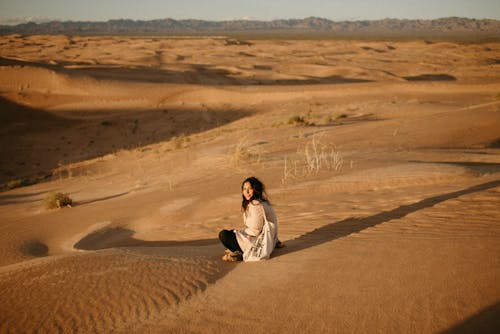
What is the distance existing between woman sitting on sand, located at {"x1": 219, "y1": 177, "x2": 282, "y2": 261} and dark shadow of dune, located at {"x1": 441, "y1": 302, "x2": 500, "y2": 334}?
217 cm

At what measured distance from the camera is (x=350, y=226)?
5.73m

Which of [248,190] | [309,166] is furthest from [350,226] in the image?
[309,166]

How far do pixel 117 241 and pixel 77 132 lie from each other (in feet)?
49.6

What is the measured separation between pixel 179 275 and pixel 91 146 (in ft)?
50.0

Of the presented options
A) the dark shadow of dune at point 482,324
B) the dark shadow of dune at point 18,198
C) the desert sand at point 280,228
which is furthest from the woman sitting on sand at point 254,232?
the dark shadow of dune at point 18,198

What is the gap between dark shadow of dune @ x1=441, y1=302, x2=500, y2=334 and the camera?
9.55 ft

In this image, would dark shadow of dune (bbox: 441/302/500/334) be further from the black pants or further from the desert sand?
the black pants

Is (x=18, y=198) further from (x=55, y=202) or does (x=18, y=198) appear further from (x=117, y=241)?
(x=117, y=241)

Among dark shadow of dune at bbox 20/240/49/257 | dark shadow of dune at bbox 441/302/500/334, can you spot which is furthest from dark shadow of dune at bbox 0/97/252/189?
dark shadow of dune at bbox 441/302/500/334

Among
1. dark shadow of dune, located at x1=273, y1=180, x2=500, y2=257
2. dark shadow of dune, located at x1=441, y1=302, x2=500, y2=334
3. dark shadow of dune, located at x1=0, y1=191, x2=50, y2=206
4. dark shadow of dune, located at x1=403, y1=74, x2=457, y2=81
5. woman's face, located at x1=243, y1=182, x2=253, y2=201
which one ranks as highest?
dark shadow of dune, located at x1=403, y1=74, x2=457, y2=81

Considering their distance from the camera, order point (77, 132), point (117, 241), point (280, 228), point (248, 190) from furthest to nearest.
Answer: point (77, 132), point (117, 241), point (280, 228), point (248, 190)

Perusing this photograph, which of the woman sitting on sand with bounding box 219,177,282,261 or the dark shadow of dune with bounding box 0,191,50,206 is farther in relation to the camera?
the dark shadow of dune with bounding box 0,191,50,206

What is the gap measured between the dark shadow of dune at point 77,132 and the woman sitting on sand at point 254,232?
11.1 metres

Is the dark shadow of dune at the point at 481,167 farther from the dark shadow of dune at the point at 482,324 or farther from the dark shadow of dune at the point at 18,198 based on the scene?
the dark shadow of dune at the point at 18,198
